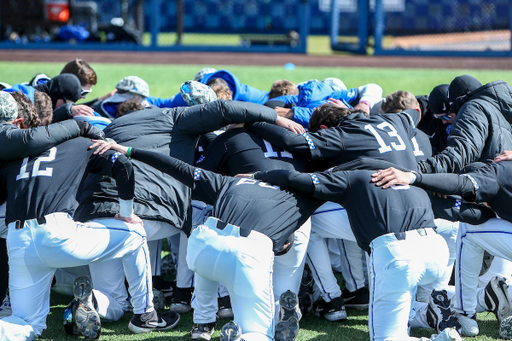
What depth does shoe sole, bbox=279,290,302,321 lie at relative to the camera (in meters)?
3.04

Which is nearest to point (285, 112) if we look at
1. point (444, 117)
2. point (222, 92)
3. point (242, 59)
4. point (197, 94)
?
point (222, 92)

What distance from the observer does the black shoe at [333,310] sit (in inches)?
135

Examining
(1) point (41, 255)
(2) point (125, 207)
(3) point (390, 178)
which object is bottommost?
(1) point (41, 255)

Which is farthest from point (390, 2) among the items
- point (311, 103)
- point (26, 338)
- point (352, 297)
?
point (26, 338)

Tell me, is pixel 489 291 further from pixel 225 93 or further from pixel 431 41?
pixel 431 41

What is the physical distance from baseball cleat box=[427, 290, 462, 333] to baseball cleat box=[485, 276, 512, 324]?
357 mm

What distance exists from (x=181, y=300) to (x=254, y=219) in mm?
1072

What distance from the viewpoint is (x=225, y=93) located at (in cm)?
456

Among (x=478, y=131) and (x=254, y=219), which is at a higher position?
(x=478, y=131)

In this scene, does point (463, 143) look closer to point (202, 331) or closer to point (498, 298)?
point (498, 298)

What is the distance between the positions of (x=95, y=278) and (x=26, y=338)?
23.0 inches

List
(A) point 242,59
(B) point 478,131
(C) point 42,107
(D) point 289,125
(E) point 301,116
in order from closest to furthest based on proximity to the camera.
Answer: (D) point 289,125 → (B) point 478,131 → (C) point 42,107 → (E) point 301,116 → (A) point 242,59

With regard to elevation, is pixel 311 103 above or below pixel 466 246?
above

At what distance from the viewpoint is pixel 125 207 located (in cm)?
323
